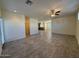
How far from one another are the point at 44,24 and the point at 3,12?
1572 cm

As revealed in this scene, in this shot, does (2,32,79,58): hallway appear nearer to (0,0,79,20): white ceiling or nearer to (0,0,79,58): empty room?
(0,0,79,58): empty room

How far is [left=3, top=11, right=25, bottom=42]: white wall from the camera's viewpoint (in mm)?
6488

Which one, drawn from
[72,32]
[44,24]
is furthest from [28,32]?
[44,24]

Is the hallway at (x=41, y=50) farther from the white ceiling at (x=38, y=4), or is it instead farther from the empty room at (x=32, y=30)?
the white ceiling at (x=38, y=4)

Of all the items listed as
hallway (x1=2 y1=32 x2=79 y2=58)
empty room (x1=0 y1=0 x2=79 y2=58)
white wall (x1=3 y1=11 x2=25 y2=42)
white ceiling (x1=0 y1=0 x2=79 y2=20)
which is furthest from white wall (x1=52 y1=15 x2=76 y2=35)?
white wall (x1=3 y1=11 x2=25 y2=42)

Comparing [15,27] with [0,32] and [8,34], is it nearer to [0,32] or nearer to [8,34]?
[8,34]

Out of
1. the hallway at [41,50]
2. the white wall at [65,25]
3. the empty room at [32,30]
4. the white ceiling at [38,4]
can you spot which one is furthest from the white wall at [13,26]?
the white wall at [65,25]

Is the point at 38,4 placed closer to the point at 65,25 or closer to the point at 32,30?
the point at 32,30

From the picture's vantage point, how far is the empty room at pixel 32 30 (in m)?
4.21

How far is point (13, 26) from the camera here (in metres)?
7.21

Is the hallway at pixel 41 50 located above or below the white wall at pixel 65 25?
below

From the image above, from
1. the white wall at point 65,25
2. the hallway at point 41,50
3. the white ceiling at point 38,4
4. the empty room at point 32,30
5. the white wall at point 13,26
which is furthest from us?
the white wall at point 65,25

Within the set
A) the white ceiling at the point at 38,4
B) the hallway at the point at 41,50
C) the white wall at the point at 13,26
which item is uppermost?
the white ceiling at the point at 38,4

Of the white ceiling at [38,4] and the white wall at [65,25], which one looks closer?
the white ceiling at [38,4]
